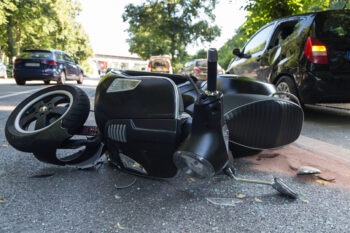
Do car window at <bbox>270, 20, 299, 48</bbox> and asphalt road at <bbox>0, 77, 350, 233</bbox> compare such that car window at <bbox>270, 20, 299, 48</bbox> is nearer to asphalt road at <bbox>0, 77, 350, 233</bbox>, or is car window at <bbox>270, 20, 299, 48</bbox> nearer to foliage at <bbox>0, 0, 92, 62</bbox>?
asphalt road at <bbox>0, 77, 350, 233</bbox>

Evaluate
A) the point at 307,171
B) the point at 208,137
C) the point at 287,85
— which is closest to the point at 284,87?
the point at 287,85

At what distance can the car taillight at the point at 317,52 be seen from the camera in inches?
195

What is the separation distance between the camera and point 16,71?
1448 cm

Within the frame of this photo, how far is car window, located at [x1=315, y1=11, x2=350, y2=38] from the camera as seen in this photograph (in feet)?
16.5

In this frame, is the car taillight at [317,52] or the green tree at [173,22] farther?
the green tree at [173,22]

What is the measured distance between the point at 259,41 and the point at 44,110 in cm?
479

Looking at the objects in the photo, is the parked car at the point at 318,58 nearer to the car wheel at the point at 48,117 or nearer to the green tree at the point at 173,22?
the car wheel at the point at 48,117

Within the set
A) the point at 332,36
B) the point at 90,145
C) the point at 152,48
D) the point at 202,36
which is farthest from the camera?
the point at 152,48

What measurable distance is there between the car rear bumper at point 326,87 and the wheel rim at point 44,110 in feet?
11.5

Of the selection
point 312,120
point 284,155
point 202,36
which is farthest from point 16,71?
point 202,36

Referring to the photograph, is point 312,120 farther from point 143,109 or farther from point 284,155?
point 143,109

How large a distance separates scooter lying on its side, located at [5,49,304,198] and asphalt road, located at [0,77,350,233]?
0.52 feet

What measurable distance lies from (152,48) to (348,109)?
34.0 meters

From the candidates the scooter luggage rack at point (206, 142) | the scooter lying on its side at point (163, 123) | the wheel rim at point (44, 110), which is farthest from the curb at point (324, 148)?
the wheel rim at point (44, 110)
